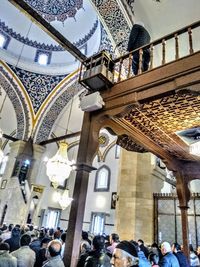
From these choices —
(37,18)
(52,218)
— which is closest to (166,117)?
(37,18)

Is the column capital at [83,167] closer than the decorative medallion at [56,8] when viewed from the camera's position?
Yes

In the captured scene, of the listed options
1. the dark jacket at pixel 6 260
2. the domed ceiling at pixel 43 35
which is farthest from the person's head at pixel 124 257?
the domed ceiling at pixel 43 35

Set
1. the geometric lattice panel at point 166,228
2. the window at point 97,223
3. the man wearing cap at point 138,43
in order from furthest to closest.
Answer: the window at point 97,223 → the geometric lattice panel at point 166,228 → the man wearing cap at point 138,43

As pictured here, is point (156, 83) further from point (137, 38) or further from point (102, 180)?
point (102, 180)

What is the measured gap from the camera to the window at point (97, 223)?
13.1 metres

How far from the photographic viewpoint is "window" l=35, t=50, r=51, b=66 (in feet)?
35.2

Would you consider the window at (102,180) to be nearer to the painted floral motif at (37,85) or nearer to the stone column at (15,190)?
the stone column at (15,190)

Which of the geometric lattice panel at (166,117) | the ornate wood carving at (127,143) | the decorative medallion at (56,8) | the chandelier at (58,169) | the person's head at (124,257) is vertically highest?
the decorative medallion at (56,8)

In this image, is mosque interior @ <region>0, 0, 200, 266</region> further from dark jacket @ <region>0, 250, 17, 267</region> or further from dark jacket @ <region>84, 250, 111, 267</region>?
dark jacket @ <region>0, 250, 17, 267</region>

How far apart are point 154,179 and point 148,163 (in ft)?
1.79

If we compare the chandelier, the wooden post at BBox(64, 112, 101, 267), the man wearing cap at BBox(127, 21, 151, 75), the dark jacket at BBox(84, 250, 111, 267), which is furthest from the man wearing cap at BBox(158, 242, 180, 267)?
the chandelier

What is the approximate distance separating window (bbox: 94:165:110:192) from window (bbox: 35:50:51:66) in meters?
7.05

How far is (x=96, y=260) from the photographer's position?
2373mm

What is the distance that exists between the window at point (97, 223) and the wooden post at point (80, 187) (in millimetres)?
11019
